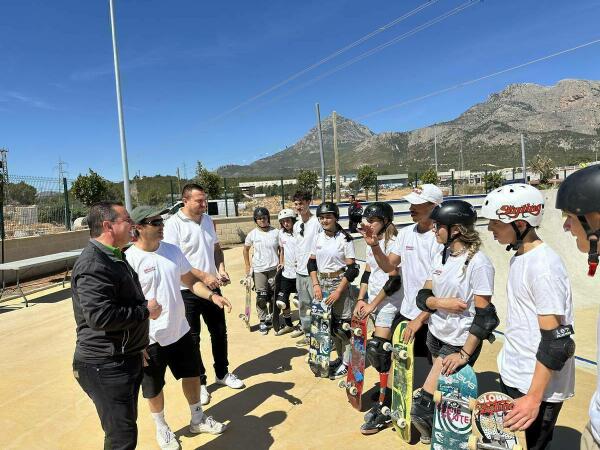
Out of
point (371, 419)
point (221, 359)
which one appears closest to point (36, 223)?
point (221, 359)

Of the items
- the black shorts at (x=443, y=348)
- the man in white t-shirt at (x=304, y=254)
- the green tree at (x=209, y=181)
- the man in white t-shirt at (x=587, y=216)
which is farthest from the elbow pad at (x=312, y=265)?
the green tree at (x=209, y=181)

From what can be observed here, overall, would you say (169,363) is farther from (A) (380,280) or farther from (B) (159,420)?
(A) (380,280)

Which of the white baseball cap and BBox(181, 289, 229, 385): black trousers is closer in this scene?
the white baseball cap

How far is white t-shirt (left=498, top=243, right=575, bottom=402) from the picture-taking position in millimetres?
1821

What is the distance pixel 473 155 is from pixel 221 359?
129148 millimetres

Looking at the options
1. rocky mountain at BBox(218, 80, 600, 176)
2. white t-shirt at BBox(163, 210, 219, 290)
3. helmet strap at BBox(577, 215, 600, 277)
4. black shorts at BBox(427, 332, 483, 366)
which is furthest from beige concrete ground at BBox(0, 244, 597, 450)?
rocky mountain at BBox(218, 80, 600, 176)

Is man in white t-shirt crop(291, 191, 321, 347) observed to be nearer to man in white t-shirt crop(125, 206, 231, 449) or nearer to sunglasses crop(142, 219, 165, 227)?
man in white t-shirt crop(125, 206, 231, 449)

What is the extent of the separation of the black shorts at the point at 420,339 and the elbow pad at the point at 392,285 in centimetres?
23

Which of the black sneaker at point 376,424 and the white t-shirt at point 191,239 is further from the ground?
the white t-shirt at point 191,239

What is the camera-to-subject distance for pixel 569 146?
10494cm

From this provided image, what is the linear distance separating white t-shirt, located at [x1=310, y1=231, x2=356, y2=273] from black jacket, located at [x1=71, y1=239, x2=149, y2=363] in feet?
8.26

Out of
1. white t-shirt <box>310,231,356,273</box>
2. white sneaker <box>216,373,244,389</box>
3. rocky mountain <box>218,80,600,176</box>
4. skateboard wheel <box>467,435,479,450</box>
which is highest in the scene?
rocky mountain <box>218,80,600,176</box>

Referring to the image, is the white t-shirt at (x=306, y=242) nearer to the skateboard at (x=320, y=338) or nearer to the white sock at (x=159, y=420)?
the skateboard at (x=320, y=338)

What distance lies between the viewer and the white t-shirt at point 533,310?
71.7 inches
